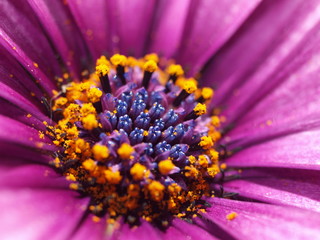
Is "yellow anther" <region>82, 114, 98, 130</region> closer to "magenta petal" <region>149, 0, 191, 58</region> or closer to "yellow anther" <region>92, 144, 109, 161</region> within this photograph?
"yellow anther" <region>92, 144, 109, 161</region>

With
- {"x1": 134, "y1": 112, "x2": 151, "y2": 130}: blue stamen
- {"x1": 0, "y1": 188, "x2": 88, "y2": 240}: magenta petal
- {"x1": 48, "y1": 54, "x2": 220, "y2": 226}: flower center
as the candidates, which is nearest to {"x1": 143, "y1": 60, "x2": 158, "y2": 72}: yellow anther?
{"x1": 48, "y1": 54, "x2": 220, "y2": 226}: flower center

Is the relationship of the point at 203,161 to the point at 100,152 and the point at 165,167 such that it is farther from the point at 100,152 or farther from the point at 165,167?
the point at 100,152

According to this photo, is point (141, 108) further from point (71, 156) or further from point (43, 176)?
point (43, 176)

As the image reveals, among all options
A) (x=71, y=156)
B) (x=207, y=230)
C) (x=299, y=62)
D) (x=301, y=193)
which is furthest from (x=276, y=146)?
(x=71, y=156)

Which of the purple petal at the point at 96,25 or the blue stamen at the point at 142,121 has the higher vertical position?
the purple petal at the point at 96,25

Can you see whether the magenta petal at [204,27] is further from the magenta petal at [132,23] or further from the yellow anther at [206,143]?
the yellow anther at [206,143]

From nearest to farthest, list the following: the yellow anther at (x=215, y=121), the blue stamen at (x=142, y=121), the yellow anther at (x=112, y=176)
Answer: the yellow anther at (x=112, y=176), the blue stamen at (x=142, y=121), the yellow anther at (x=215, y=121)

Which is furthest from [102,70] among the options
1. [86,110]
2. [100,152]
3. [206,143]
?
[206,143]

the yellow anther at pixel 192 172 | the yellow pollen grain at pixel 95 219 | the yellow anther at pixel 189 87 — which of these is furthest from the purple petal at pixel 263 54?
the yellow pollen grain at pixel 95 219
